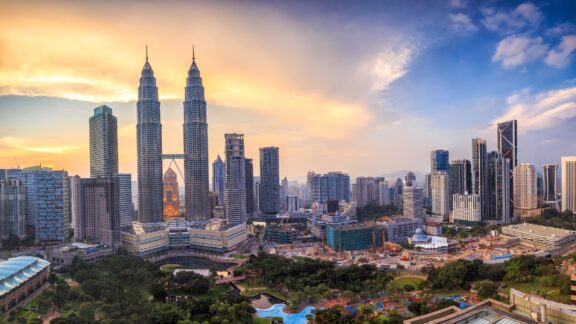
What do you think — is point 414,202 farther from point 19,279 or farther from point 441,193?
point 19,279

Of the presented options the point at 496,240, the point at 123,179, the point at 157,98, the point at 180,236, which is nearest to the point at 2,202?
the point at 123,179

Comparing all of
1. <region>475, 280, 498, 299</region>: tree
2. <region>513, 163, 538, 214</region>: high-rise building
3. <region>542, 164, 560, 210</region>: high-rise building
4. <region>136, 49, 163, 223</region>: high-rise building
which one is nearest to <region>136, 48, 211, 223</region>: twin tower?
<region>136, 49, 163, 223</region>: high-rise building

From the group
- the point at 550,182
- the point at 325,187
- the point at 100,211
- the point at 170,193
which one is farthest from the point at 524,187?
the point at 170,193

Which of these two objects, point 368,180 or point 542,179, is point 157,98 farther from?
point 542,179

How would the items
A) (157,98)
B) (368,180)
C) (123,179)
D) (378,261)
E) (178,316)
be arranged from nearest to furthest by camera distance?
1. (178,316)
2. (378,261)
3. (123,179)
4. (157,98)
5. (368,180)

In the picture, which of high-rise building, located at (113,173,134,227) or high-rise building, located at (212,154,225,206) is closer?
high-rise building, located at (113,173,134,227)

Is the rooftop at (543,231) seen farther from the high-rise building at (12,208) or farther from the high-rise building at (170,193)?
the high-rise building at (12,208)

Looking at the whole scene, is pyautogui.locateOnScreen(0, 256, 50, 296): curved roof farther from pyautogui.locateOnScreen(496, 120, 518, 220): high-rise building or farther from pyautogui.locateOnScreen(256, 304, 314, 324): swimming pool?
pyautogui.locateOnScreen(496, 120, 518, 220): high-rise building
